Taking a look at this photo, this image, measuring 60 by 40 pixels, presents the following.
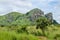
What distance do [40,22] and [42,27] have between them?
1370 mm

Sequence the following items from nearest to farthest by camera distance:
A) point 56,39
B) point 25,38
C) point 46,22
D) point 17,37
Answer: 1. point 17,37
2. point 25,38
3. point 56,39
4. point 46,22

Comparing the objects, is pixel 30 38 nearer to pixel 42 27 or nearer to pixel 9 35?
pixel 9 35

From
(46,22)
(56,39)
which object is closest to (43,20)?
(46,22)

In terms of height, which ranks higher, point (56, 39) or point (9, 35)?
point (9, 35)

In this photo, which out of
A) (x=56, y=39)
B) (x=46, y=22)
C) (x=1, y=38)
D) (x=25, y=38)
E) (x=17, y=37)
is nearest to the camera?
(x=1, y=38)

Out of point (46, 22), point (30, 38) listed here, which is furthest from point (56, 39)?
point (46, 22)

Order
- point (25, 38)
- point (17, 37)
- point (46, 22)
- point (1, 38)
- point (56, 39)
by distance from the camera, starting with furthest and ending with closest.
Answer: point (46, 22), point (56, 39), point (25, 38), point (17, 37), point (1, 38)

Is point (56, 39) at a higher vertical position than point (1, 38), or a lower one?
lower

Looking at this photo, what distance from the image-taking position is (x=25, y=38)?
41.6ft

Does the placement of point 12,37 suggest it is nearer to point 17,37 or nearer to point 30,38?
point 17,37

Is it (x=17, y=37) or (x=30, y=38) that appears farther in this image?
(x=30, y=38)

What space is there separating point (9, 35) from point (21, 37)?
1028mm

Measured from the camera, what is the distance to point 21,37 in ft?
40.4

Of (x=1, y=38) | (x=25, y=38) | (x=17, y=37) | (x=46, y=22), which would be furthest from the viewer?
(x=46, y=22)
